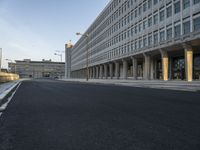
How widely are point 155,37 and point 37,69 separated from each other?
458 feet

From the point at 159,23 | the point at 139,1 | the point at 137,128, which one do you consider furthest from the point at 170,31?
the point at 137,128

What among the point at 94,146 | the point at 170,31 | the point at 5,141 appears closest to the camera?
the point at 94,146

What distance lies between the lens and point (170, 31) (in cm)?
3434

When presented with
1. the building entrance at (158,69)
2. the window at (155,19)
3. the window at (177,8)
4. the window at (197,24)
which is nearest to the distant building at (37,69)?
the building entrance at (158,69)

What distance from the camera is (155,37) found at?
38688 mm

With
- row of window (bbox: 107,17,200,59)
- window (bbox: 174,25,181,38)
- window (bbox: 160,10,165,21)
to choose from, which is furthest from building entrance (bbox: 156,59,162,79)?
window (bbox: 174,25,181,38)

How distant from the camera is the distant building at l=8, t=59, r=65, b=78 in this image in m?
158

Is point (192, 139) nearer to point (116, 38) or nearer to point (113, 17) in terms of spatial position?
point (116, 38)

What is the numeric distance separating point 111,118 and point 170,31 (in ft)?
105

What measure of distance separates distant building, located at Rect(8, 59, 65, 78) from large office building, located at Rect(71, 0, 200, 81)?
328 ft

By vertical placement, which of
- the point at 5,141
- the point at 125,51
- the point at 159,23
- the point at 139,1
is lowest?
the point at 5,141

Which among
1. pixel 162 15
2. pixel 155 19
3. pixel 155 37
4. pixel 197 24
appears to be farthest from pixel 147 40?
pixel 197 24

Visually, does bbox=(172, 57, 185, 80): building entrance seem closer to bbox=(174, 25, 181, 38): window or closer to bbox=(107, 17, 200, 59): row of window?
bbox=(107, 17, 200, 59): row of window

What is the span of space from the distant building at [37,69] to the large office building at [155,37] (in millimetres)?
100080
